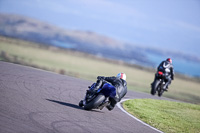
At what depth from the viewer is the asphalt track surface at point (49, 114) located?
833cm

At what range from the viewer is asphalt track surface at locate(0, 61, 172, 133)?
8.33m

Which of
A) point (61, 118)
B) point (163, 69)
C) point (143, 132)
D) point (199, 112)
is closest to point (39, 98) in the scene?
point (61, 118)

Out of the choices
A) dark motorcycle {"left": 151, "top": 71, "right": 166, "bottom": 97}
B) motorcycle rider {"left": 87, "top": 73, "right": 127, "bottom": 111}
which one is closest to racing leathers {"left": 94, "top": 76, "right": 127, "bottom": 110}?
motorcycle rider {"left": 87, "top": 73, "right": 127, "bottom": 111}

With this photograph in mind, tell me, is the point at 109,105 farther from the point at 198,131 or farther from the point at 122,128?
the point at 198,131

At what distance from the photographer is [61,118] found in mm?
9492

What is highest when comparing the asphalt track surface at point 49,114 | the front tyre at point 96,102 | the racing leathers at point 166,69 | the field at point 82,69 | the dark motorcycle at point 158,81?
the racing leathers at point 166,69

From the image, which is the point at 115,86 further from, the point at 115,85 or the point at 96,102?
the point at 96,102

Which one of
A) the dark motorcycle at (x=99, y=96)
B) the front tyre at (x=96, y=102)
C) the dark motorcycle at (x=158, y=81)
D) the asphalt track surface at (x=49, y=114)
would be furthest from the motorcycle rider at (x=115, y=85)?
the dark motorcycle at (x=158, y=81)

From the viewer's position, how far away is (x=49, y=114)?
9.67 meters

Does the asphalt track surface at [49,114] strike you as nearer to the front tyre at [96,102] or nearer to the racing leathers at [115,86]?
the front tyre at [96,102]

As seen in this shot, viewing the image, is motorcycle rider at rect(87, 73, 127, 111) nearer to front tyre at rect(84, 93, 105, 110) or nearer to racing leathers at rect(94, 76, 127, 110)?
racing leathers at rect(94, 76, 127, 110)

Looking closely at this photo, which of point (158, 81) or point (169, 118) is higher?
point (158, 81)

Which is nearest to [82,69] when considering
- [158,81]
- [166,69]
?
[166,69]

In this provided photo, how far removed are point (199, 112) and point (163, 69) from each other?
468 cm
